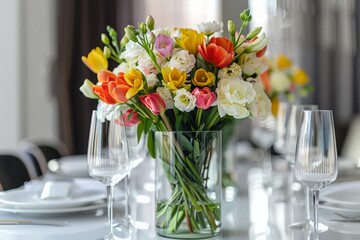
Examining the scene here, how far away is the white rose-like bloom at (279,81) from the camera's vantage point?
231cm

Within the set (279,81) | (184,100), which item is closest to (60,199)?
(184,100)

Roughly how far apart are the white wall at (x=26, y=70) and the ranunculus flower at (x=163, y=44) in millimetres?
3078

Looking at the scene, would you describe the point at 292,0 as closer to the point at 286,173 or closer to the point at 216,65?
the point at 286,173

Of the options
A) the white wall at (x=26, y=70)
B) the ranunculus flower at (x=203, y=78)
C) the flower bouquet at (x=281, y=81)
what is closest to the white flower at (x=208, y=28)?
the ranunculus flower at (x=203, y=78)

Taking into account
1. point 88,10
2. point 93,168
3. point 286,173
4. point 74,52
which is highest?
point 88,10

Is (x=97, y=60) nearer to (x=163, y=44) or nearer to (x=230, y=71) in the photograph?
(x=163, y=44)

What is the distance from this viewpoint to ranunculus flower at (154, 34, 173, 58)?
3.88 ft

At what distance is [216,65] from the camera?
1.19m

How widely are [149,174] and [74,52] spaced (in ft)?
7.78

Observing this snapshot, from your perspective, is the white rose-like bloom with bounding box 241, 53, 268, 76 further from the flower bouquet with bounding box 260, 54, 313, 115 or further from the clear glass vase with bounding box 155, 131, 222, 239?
the flower bouquet with bounding box 260, 54, 313, 115

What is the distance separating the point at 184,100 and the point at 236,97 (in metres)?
0.11

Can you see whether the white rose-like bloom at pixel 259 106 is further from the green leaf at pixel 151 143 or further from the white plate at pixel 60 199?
the white plate at pixel 60 199

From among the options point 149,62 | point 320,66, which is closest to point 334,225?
point 149,62

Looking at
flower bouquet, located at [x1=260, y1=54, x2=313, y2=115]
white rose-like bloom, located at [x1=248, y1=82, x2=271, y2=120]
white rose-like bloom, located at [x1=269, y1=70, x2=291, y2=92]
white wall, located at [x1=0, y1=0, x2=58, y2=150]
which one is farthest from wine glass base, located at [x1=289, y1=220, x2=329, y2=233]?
white wall, located at [x1=0, y1=0, x2=58, y2=150]
